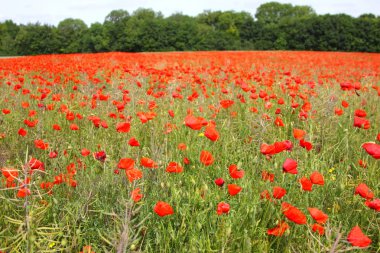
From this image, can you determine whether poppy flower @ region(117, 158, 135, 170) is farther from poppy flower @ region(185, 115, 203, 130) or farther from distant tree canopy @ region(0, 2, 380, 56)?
distant tree canopy @ region(0, 2, 380, 56)

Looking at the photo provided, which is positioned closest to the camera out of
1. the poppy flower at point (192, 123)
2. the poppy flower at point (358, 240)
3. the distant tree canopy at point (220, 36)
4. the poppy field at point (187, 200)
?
the poppy flower at point (358, 240)

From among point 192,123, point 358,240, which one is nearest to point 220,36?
point 192,123

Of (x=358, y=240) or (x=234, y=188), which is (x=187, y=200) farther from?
(x=358, y=240)

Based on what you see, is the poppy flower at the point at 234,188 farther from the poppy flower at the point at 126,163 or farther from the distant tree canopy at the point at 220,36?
the distant tree canopy at the point at 220,36

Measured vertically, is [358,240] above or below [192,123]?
below

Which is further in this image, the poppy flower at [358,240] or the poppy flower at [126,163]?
the poppy flower at [126,163]

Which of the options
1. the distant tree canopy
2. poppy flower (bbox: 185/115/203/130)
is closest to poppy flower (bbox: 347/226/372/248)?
poppy flower (bbox: 185/115/203/130)

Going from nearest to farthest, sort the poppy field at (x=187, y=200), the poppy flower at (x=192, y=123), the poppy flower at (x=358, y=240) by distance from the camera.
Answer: the poppy flower at (x=358, y=240)
the poppy field at (x=187, y=200)
the poppy flower at (x=192, y=123)

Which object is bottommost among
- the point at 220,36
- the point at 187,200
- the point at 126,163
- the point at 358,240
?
the point at 187,200

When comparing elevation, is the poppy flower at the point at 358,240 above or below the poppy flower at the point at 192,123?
below

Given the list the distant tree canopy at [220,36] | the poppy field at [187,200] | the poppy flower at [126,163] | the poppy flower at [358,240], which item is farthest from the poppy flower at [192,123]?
the distant tree canopy at [220,36]

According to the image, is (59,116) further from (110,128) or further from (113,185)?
(113,185)

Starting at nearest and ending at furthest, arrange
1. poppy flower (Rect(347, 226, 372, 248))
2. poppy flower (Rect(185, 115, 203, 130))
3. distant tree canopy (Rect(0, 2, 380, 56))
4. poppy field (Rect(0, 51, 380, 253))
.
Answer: poppy flower (Rect(347, 226, 372, 248)) → poppy field (Rect(0, 51, 380, 253)) → poppy flower (Rect(185, 115, 203, 130)) → distant tree canopy (Rect(0, 2, 380, 56))

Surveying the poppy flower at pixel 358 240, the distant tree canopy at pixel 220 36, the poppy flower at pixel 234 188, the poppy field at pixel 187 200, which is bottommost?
the poppy field at pixel 187 200
